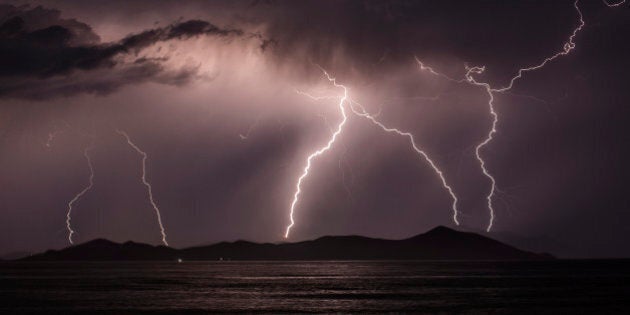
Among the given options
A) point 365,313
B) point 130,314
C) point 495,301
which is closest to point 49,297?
point 130,314

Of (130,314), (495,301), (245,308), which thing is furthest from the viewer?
(495,301)

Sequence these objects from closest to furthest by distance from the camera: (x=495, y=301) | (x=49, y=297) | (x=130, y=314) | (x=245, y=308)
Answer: (x=130, y=314)
(x=245, y=308)
(x=495, y=301)
(x=49, y=297)

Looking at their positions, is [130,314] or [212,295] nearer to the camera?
[130,314]

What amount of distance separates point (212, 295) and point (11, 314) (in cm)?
1915

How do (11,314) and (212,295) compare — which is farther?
(212,295)

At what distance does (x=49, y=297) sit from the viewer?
60531mm

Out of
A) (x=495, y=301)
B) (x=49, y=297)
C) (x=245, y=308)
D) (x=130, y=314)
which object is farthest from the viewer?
(x=49, y=297)

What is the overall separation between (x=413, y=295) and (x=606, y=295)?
598 inches

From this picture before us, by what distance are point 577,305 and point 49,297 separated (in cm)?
3936

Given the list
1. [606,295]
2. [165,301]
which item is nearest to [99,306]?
[165,301]

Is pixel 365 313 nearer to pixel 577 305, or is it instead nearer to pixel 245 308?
pixel 245 308

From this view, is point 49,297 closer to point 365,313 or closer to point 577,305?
point 365,313

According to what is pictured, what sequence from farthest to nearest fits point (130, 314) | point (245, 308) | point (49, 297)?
point (49, 297) < point (245, 308) < point (130, 314)

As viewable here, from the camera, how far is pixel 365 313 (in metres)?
45.0
